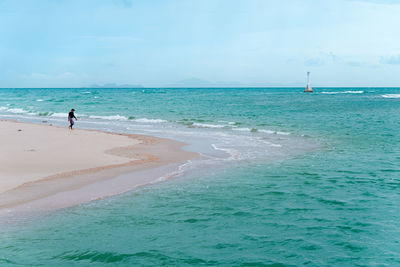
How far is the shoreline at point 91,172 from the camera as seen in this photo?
1067 centimetres

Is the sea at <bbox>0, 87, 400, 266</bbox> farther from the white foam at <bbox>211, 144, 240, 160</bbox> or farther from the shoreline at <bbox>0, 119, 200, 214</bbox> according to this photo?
the white foam at <bbox>211, 144, 240, 160</bbox>

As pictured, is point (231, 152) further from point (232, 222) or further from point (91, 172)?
point (232, 222)

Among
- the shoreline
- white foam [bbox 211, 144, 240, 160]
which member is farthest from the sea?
white foam [bbox 211, 144, 240, 160]

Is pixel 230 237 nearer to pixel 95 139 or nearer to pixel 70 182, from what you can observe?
pixel 70 182

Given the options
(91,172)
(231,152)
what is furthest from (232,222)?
(231,152)

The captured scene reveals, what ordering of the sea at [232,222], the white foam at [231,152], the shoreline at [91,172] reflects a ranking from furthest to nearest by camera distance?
the white foam at [231,152] → the shoreline at [91,172] → the sea at [232,222]

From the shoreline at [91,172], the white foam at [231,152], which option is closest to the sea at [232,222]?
the shoreline at [91,172]

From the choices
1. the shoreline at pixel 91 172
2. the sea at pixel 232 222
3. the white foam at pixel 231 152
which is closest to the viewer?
the sea at pixel 232 222

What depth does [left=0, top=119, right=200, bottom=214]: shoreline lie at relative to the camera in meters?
10.7

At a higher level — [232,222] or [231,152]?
[231,152]

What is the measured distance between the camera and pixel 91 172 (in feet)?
46.0

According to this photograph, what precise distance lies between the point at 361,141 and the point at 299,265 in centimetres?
1776

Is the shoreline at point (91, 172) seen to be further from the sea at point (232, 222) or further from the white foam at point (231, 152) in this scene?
the white foam at point (231, 152)

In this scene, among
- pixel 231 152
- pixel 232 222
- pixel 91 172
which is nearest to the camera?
pixel 232 222
